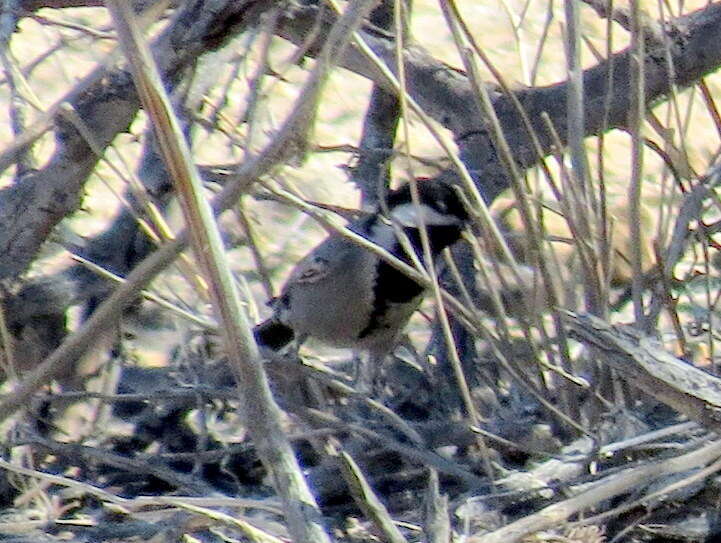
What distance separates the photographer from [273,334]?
3.64 metres

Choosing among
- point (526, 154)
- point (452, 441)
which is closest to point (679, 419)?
point (452, 441)

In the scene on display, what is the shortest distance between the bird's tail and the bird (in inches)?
0.6

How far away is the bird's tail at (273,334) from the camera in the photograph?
11.8ft

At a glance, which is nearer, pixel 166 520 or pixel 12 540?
pixel 166 520

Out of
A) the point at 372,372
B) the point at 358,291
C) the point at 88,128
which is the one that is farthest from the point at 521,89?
the point at 88,128

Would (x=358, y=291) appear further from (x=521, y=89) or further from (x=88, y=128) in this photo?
(x=88, y=128)

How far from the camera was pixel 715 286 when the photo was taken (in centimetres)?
389

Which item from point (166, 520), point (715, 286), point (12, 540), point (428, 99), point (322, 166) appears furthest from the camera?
point (322, 166)

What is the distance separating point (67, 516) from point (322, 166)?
6.72 feet

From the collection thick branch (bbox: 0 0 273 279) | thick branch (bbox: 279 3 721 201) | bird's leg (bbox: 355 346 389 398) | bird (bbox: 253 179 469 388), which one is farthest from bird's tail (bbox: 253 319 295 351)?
thick branch (bbox: 0 0 273 279)

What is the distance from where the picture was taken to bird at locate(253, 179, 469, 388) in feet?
10.4

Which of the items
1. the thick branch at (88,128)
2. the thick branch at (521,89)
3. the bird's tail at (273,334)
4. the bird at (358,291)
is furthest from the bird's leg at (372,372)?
the thick branch at (88,128)

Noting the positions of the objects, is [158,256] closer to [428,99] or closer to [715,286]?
[428,99]

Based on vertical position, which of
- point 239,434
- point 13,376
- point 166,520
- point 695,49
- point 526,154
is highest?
point 695,49
